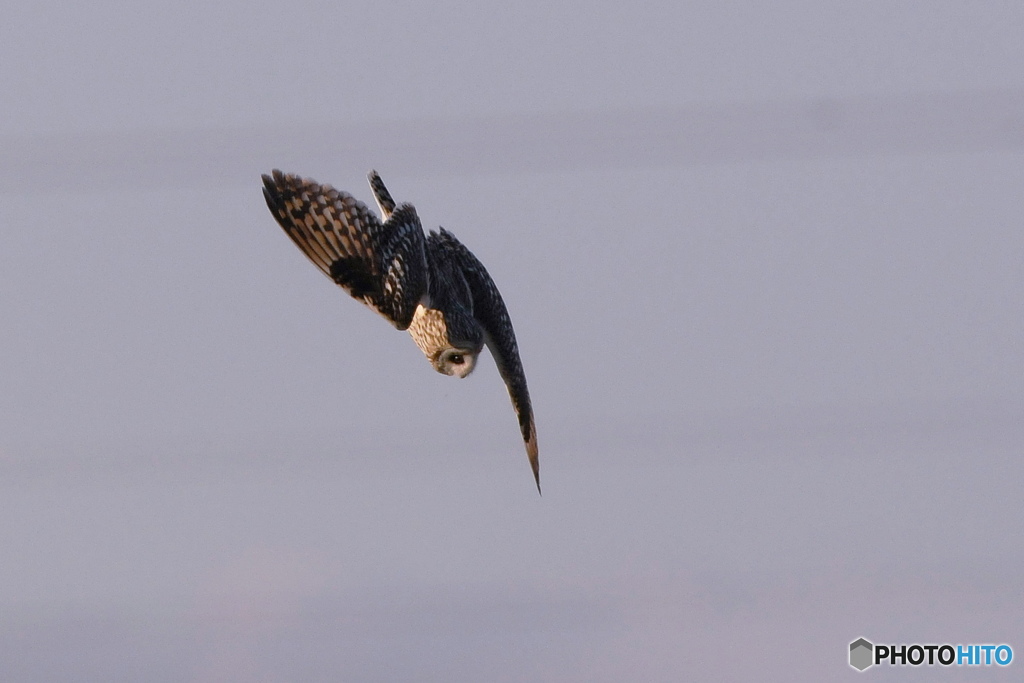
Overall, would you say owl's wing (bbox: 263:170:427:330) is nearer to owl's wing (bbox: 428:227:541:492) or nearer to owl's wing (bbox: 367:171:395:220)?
owl's wing (bbox: 367:171:395:220)

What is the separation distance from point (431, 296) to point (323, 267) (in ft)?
5.13

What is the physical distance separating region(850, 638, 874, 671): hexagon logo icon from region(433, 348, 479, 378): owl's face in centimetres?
697

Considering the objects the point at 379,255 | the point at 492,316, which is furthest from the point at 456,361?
the point at 379,255

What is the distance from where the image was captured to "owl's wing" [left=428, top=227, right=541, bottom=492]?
2348 centimetres

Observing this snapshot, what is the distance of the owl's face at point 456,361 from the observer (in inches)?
887

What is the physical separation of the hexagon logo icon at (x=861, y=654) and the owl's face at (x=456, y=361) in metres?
6.97

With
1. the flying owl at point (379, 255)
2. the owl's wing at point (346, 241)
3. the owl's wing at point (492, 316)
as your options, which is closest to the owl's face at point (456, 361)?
the flying owl at point (379, 255)

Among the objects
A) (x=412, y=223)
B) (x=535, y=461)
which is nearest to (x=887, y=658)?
(x=535, y=461)

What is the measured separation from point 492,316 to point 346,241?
2996 millimetres

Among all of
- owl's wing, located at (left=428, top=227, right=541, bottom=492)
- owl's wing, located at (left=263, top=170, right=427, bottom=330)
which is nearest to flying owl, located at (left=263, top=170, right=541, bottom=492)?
owl's wing, located at (left=263, top=170, right=427, bottom=330)

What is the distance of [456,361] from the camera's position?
74.5ft

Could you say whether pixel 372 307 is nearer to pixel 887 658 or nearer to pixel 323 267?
pixel 323 267

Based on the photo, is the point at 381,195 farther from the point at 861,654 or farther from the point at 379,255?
the point at 861,654

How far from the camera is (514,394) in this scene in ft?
78.1
